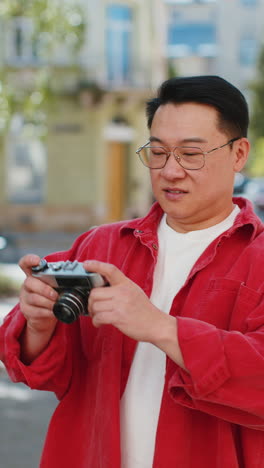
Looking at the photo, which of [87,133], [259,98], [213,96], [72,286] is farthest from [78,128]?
[259,98]

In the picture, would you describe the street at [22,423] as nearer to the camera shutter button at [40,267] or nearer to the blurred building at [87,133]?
the camera shutter button at [40,267]

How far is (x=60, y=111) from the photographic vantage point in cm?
2036

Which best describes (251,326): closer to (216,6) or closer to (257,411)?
(257,411)

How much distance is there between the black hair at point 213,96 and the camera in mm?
1979

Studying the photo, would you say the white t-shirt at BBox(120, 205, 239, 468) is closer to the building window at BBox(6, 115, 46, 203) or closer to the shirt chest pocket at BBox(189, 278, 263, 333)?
the shirt chest pocket at BBox(189, 278, 263, 333)

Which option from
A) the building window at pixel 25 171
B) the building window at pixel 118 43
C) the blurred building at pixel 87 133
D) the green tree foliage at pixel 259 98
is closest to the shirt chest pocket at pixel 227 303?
the blurred building at pixel 87 133

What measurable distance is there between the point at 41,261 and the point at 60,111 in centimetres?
1891

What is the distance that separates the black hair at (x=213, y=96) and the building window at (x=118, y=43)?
19434 millimetres

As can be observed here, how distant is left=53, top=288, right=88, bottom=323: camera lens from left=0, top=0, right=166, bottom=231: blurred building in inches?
709

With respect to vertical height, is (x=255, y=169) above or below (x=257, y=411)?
below

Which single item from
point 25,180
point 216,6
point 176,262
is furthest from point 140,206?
point 216,6

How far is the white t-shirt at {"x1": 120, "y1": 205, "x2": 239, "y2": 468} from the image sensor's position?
1.98m

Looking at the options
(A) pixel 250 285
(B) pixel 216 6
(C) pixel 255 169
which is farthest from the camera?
(B) pixel 216 6

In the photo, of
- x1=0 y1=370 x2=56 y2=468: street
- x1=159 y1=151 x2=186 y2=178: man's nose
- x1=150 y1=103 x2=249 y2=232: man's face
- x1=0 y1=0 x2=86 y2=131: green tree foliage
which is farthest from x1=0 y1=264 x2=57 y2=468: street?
x1=0 y1=0 x2=86 y2=131: green tree foliage
